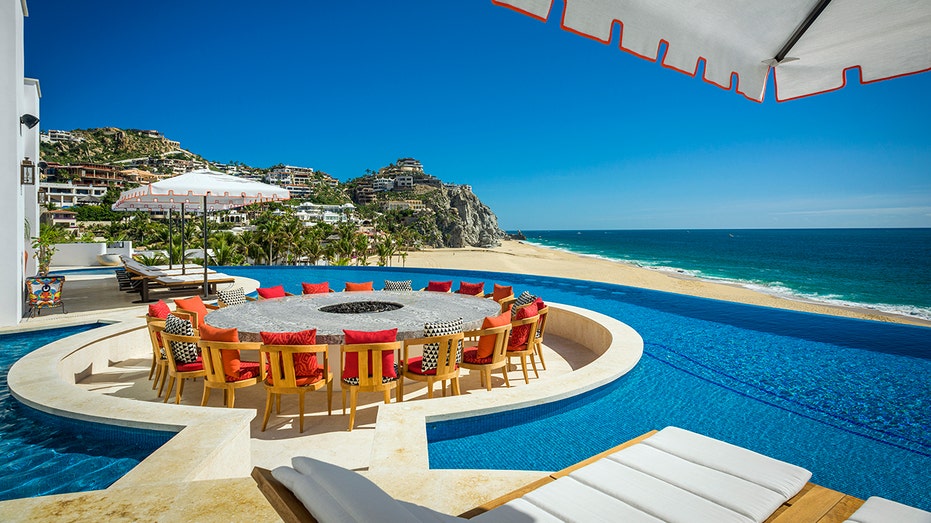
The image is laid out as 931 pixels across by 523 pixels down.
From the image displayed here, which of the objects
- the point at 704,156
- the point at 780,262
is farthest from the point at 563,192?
the point at 780,262

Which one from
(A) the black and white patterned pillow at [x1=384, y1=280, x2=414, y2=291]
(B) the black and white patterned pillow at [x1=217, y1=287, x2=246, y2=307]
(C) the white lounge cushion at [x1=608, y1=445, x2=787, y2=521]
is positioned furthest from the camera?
(A) the black and white patterned pillow at [x1=384, y1=280, x2=414, y2=291]

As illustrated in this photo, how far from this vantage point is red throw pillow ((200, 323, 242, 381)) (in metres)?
4.25

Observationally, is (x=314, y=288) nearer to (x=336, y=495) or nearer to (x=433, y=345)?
(x=433, y=345)

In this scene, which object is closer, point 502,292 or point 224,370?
point 224,370

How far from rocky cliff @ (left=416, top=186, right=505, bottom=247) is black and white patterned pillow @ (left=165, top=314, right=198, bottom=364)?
71.1m

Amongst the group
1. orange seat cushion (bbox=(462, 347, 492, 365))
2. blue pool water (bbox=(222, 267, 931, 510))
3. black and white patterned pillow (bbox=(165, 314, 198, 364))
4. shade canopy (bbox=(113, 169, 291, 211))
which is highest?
Answer: shade canopy (bbox=(113, 169, 291, 211))

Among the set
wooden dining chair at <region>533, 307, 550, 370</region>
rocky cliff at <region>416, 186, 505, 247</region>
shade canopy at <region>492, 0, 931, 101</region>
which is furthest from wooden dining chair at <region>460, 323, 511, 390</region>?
rocky cliff at <region>416, 186, 505, 247</region>

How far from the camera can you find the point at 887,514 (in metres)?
1.84

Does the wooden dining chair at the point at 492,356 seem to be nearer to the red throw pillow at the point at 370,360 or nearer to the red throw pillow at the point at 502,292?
the red throw pillow at the point at 370,360

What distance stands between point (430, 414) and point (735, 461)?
85.7 inches

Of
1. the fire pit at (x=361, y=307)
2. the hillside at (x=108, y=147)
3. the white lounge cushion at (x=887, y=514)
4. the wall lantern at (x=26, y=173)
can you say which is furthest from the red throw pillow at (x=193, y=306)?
the hillside at (x=108, y=147)

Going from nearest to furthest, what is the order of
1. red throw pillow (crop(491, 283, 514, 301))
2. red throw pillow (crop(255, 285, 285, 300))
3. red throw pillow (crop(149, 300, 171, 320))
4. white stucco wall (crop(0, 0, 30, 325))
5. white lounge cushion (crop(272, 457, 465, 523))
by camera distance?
white lounge cushion (crop(272, 457, 465, 523)), red throw pillow (crop(149, 300, 171, 320)), white stucco wall (crop(0, 0, 30, 325)), red throw pillow (crop(255, 285, 285, 300)), red throw pillow (crop(491, 283, 514, 301))

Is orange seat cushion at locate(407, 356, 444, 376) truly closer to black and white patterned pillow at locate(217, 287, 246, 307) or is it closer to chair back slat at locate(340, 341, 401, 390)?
chair back slat at locate(340, 341, 401, 390)

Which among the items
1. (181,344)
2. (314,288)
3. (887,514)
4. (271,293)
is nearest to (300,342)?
(181,344)
